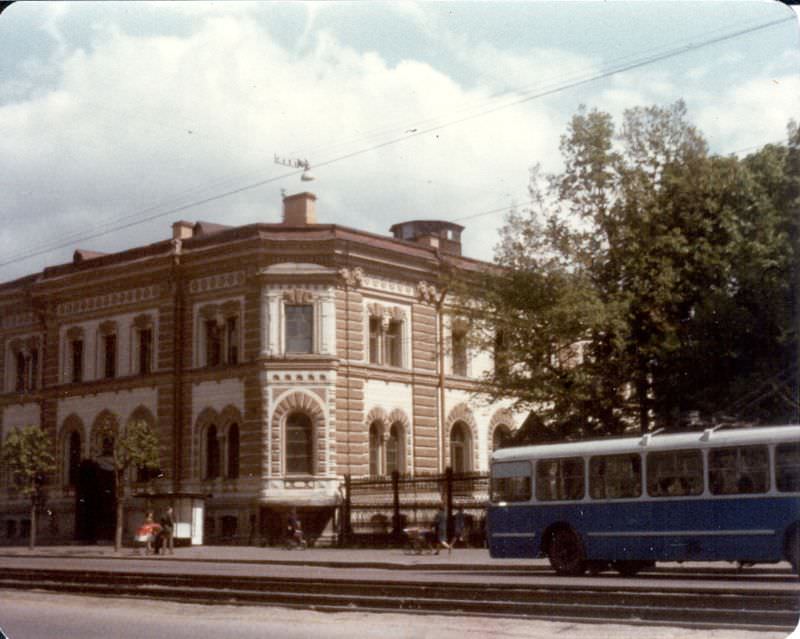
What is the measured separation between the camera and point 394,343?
41.7 m

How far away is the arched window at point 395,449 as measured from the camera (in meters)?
40.5

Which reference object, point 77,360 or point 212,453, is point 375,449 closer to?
point 212,453

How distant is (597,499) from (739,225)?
9.28 m

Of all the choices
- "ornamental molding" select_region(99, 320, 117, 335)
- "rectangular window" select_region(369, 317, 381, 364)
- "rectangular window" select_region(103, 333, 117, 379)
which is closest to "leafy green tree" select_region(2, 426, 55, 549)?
"rectangular window" select_region(103, 333, 117, 379)

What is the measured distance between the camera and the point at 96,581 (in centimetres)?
2181

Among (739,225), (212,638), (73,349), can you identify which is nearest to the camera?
(212,638)

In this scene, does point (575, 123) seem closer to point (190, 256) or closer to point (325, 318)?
point (325, 318)

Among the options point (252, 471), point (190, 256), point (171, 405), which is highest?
point (190, 256)

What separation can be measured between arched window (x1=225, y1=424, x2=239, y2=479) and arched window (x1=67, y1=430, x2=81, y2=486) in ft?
25.9

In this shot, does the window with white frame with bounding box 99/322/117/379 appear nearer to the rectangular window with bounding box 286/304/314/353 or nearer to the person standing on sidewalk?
the rectangular window with bounding box 286/304/314/353

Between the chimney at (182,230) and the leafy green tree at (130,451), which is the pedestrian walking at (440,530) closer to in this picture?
the leafy green tree at (130,451)

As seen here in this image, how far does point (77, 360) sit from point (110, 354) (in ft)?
5.52

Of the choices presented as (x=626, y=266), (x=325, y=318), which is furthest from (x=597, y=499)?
(x=325, y=318)

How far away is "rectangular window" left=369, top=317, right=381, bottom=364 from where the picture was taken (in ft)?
133
